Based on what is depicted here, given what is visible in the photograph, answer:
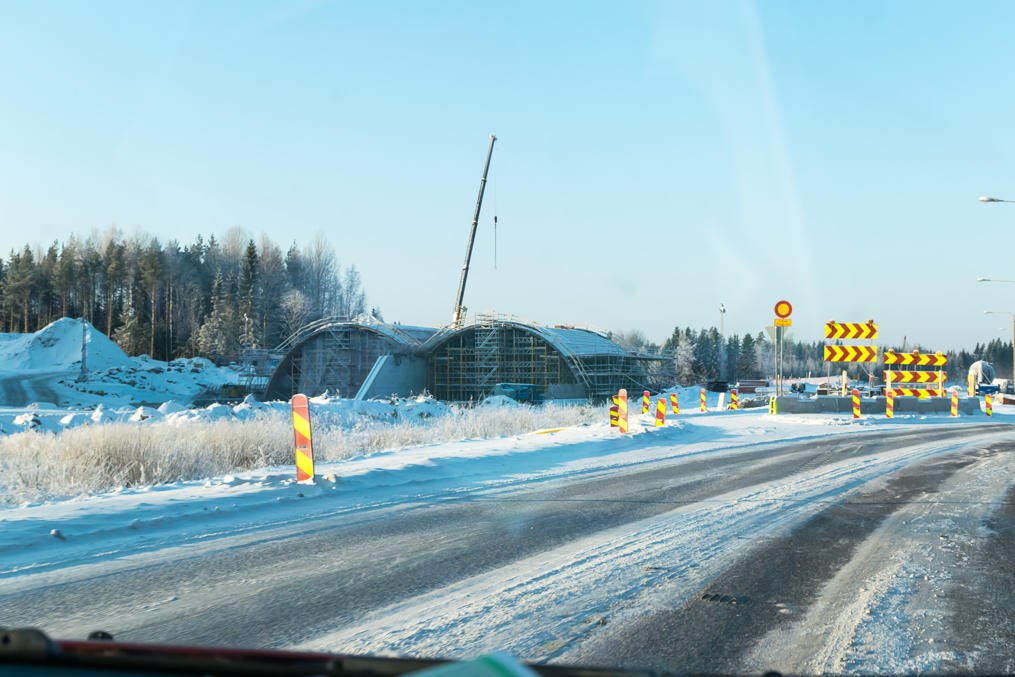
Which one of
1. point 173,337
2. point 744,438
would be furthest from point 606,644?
point 173,337

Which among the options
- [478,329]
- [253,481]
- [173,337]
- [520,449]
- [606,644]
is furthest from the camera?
[173,337]

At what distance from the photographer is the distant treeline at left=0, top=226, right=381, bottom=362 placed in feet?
277

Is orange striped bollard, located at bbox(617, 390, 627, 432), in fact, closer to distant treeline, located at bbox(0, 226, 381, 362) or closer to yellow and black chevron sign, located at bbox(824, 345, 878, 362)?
yellow and black chevron sign, located at bbox(824, 345, 878, 362)

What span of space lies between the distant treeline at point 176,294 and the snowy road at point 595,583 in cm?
7922

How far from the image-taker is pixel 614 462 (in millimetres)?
14000

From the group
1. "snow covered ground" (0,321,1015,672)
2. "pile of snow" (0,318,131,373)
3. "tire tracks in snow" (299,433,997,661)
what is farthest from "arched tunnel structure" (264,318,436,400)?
"tire tracks in snow" (299,433,997,661)

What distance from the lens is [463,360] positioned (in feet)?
186

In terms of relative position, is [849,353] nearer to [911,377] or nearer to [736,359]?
[911,377]

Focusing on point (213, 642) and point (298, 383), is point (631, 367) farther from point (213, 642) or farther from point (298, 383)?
point (213, 642)

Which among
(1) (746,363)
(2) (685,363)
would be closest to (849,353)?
(2) (685,363)

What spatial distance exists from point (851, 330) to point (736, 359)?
10985 centimetres

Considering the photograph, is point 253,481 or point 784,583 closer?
point 784,583

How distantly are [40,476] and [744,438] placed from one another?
15707 millimetres

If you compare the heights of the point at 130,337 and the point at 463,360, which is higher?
the point at 130,337
